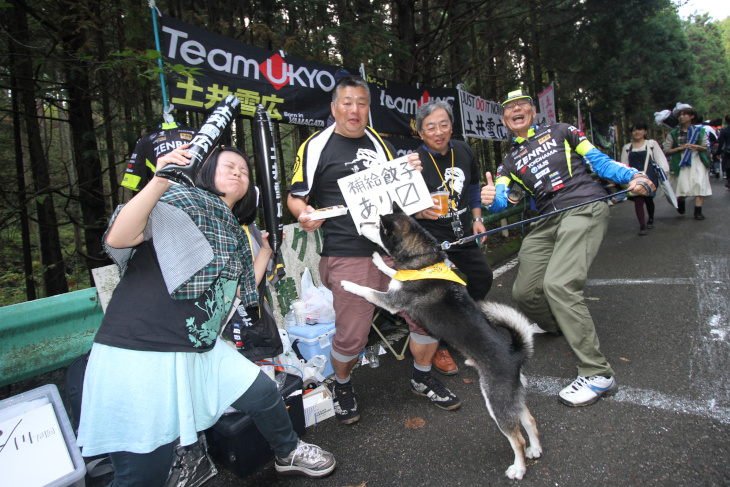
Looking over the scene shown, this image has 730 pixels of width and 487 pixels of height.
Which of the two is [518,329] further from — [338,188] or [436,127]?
[436,127]

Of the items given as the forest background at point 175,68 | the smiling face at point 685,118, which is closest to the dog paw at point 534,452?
the forest background at point 175,68

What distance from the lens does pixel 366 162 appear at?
301cm

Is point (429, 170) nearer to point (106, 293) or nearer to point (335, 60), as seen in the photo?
point (106, 293)

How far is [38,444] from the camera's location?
1.89 meters

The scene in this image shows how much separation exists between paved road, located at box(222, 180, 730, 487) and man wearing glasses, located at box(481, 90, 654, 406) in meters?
0.28

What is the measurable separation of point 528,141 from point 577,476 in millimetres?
2688

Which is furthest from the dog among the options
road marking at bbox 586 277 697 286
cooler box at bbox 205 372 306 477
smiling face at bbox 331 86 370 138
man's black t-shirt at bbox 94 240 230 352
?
road marking at bbox 586 277 697 286

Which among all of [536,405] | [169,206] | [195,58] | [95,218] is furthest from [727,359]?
[95,218]

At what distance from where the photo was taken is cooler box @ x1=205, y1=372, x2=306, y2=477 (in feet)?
7.68

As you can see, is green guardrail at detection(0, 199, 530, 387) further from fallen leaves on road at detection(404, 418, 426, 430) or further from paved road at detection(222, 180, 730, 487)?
fallen leaves on road at detection(404, 418, 426, 430)

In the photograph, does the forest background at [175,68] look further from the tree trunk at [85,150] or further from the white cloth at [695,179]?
the white cloth at [695,179]

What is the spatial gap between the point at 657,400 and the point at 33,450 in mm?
3901

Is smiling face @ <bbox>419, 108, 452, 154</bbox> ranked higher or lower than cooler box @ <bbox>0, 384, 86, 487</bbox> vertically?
higher

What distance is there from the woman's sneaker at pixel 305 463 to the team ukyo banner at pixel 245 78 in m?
3.83
